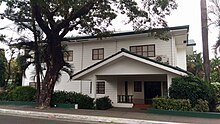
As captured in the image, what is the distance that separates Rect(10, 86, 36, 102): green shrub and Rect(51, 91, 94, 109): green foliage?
2.54m

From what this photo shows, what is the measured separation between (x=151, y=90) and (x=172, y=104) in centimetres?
600

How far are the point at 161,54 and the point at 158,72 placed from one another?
371 cm

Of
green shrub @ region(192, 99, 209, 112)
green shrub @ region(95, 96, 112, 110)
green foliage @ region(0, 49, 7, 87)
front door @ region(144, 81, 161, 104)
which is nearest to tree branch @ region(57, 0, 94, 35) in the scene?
green shrub @ region(95, 96, 112, 110)

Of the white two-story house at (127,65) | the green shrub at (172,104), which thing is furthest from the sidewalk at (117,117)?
the white two-story house at (127,65)

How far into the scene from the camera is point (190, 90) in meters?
13.8

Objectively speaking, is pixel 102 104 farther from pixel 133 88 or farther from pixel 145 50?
pixel 145 50

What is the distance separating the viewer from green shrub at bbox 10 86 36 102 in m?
18.6

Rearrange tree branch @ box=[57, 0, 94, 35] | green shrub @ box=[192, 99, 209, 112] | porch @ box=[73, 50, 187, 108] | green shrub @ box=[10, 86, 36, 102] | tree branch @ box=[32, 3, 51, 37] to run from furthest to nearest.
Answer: green shrub @ box=[10, 86, 36, 102]
porch @ box=[73, 50, 187, 108]
tree branch @ box=[57, 0, 94, 35]
tree branch @ box=[32, 3, 51, 37]
green shrub @ box=[192, 99, 209, 112]

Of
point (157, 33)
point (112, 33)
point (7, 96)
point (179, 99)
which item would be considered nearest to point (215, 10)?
point (157, 33)

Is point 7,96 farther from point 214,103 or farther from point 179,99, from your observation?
point 214,103

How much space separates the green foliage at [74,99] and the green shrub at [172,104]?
5259 mm

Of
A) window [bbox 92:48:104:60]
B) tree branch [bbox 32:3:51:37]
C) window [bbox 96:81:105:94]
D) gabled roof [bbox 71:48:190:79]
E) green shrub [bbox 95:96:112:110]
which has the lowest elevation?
green shrub [bbox 95:96:112:110]

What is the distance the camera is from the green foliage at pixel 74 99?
650 inches

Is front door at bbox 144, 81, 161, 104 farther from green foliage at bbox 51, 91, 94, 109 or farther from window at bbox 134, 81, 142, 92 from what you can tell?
green foliage at bbox 51, 91, 94, 109
